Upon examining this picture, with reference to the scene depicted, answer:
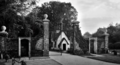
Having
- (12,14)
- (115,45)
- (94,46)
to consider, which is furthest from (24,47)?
(115,45)

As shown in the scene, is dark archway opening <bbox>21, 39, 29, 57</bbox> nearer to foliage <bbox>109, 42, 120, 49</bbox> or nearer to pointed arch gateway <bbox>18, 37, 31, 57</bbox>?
pointed arch gateway <bbox>18, 37, 31, 57</bbox>

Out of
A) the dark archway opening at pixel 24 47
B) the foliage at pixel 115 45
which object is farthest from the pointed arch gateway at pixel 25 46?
the foliage at pixel 115 45

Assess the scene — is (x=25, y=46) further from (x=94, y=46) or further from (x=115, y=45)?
(x=115, y=45)

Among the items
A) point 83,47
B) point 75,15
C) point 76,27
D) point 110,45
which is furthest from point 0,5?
point 110,45

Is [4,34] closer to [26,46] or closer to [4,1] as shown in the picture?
[26,46]

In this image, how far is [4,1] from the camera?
17453 mm

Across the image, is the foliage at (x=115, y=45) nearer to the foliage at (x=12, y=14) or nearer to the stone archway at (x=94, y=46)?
the stone archway at (x=94, y=46)

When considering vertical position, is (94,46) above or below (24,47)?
below

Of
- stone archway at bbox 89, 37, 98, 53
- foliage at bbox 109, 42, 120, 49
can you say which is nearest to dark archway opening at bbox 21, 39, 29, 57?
stone archway at bbox 89, 37, 98, 53

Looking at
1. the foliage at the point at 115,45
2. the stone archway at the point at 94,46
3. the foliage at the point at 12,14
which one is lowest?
the foliage at the point at 115,45

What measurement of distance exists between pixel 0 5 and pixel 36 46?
8.15 meters

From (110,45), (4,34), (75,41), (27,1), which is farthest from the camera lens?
Answer: (110,45)

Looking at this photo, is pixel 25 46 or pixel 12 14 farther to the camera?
pixel 12 14

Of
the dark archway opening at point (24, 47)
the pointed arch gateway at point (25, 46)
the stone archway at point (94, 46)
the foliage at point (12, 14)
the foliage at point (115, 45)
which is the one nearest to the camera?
the pointed arch gateway at point (25, 46)
